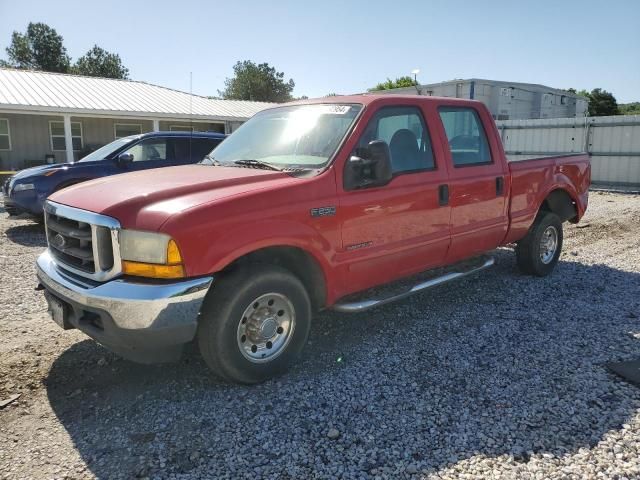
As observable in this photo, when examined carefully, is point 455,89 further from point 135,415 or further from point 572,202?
point 135,415

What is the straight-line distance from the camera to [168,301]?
286 cm

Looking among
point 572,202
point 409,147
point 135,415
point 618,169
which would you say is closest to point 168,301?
point 135,415

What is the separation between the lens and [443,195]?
439 centimetres

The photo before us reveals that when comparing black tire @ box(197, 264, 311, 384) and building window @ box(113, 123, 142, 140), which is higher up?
building window @ box(113, 123, 142, 140)

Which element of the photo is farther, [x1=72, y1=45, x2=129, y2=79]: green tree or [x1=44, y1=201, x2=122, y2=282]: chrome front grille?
[x1=72, y1=45, x2=129, y2=79]: green tree

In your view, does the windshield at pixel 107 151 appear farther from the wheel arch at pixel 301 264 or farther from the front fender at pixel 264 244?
the front fender at pixel 264 244

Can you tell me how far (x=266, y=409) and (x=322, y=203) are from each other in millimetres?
1431

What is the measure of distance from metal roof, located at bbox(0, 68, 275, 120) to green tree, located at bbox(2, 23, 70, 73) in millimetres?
45647

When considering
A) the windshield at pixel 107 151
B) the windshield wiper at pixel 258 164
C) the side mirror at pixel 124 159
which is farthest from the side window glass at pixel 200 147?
the windshield wiper at pixel 258 164

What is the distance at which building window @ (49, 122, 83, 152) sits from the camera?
2022 centimetres

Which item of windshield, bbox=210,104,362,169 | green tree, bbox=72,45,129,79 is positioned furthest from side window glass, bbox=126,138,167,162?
green tree, bbox=72,45,129,79

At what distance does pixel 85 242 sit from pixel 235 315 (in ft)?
3.46

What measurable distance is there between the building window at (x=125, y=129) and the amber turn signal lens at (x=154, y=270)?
2018 centimetres

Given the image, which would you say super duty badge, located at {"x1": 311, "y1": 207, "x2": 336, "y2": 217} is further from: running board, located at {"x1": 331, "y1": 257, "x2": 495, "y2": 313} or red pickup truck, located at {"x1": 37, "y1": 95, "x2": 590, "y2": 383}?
running board, located at {"x1": 331, "y1": 257, "x2": 495, "y2": 313}
